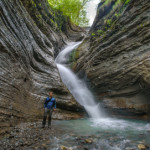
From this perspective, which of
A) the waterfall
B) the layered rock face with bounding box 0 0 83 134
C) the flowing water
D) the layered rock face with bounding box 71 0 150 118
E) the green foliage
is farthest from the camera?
the green foliage

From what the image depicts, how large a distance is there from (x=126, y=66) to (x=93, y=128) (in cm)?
530

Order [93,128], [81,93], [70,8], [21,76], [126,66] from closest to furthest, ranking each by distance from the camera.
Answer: [93,128] → [21,76] → [126,66] → [81,93] → [70,8]

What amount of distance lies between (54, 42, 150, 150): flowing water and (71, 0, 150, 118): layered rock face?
3.86 ft

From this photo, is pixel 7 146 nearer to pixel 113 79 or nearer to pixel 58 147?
pixel 58 147

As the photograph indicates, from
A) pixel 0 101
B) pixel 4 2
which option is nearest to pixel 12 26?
pixel 4 2

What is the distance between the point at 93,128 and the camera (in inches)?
252

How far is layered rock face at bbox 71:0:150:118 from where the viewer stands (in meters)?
8.66

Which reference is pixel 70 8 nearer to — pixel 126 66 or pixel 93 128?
pixel 126 66

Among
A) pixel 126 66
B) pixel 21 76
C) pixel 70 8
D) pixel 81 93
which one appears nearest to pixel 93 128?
pixel 21 76

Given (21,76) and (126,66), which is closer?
(21,76)

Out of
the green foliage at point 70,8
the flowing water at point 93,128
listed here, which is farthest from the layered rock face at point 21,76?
the green foliage at point 70,8

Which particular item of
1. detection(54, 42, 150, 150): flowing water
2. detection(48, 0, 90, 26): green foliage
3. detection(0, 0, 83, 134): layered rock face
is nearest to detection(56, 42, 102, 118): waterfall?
detection(54, 42, 150, 150): flowing water

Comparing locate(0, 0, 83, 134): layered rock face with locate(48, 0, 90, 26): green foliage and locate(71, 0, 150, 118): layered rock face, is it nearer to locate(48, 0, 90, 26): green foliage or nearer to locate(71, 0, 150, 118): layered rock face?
locate(71, 0, 150, 118): layered rock face

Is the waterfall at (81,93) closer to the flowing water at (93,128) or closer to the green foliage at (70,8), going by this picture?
the flowing water at (93,128)
